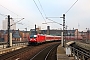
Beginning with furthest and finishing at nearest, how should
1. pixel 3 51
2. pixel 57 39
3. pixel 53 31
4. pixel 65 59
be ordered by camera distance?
pixel 53 31, pixel 57 39, pixel 3 51, pixel 65 59

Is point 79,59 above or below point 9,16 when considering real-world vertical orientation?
below

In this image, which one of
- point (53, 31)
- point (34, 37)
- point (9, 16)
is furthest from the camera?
point (53, 31)

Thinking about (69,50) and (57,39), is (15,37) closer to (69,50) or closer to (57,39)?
(57,39)

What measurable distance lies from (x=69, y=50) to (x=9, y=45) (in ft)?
57.9

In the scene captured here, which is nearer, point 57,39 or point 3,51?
point 3,51

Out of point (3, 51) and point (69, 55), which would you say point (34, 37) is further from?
point (69, 55)

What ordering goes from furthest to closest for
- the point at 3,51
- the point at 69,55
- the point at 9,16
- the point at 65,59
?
the point at 9,16 < the point at 3,51 < the point at 69,55 < the point at 65,59

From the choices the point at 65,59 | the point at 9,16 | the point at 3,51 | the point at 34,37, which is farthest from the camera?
the point at 34,37

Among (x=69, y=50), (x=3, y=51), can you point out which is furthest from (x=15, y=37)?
(x=69, y=50)

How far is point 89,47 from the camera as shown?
121ft

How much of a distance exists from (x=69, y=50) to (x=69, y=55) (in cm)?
64

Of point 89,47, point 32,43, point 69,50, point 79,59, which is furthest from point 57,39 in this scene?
point 79,59

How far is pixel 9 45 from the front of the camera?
36469 mm

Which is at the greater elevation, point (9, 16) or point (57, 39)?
point (9, 16)
